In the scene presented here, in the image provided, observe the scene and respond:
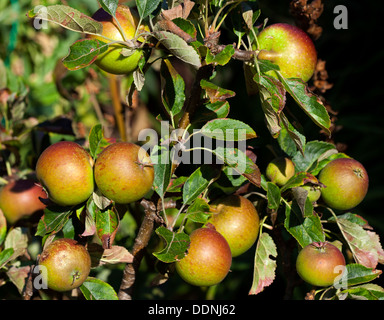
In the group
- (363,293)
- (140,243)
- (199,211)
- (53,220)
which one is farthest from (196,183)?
(363,293)

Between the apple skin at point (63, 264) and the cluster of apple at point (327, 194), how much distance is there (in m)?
0.41

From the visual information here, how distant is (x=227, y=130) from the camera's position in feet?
2.64

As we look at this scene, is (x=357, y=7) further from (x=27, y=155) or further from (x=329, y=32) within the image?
(x=27, y=155)

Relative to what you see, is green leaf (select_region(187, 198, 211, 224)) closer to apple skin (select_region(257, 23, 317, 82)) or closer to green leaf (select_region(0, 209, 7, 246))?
apple skin (select_region(257, 23, 317, 82))

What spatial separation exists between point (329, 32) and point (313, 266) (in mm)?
1650

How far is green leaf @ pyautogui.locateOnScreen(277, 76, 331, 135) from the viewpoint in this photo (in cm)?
79

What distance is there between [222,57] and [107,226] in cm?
36

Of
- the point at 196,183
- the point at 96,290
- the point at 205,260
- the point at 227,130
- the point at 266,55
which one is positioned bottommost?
the point at 96,290

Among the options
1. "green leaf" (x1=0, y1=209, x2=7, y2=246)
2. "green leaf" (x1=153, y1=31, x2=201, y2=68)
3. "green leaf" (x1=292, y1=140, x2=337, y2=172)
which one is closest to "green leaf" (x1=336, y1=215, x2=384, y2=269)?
"green leaf" (x1=292, y1=140, x2=337, y2=172)

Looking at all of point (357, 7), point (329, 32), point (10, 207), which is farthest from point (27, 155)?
point (357, 7)

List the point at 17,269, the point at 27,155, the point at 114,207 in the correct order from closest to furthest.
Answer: the point at 114,207 → the point at 17,269 → the point at 27,155

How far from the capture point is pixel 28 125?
1346mm

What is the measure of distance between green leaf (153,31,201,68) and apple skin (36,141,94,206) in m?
0.26

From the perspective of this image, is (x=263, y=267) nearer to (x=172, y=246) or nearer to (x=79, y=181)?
(x=172, y=246)
